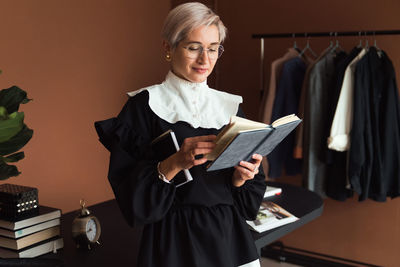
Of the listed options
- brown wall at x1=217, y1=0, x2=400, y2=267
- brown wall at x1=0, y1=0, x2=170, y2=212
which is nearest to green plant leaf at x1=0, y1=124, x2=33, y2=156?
brown wall at x1=0, y1=0, x2=170, y2=212

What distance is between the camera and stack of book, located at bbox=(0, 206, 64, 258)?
148 cm

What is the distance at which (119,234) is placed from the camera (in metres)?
1.79

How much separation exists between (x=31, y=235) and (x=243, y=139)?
0.83m

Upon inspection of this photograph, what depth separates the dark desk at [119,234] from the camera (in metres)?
1.53

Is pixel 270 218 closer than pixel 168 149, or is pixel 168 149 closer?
pixel 168 149

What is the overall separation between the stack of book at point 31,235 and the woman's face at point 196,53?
694 millimetres

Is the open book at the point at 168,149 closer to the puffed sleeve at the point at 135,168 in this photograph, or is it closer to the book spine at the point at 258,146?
the puffed sleeve at the point at 135,168

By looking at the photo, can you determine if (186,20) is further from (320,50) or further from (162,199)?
(320,50)

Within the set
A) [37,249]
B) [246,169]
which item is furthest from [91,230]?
[246,169]

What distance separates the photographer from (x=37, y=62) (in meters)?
2.94

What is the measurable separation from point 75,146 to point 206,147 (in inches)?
91.0

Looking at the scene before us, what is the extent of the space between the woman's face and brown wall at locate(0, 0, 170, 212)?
1.82 meters

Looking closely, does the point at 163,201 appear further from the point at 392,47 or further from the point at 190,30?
the point at 392,47

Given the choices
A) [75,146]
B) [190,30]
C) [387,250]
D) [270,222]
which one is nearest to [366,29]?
[387,250]
